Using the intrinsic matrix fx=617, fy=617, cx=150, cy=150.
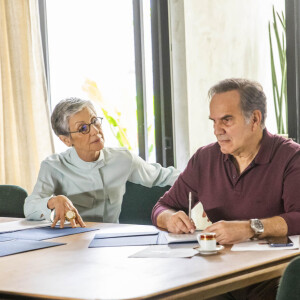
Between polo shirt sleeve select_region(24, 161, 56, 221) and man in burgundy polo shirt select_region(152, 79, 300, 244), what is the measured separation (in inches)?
21.4

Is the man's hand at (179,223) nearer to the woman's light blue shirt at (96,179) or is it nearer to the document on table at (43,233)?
the document on table at (43,233)

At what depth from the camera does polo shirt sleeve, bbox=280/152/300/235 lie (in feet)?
7.23

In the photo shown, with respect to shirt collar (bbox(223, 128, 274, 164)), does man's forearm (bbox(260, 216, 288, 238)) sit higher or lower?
lower

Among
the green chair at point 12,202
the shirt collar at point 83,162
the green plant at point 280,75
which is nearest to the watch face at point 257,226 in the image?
the shirt collar at point 83,162

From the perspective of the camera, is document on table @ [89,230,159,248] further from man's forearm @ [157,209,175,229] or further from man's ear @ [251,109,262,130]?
man's ear @ [251,109,262,130]

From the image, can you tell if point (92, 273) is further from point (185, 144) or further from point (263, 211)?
point (185, 144)

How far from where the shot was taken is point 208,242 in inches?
75.4

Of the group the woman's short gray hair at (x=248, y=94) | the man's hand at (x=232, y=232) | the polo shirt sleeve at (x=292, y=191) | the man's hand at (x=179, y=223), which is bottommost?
the man's hand at (x=179, y=223)

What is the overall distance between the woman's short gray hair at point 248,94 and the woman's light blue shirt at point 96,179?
0.77m

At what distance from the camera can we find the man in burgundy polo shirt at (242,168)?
239 cm

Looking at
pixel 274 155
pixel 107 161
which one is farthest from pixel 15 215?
pixel 274 155

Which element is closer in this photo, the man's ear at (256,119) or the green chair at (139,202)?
the man's ear at (256,119)

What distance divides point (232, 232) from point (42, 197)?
4.02 ft

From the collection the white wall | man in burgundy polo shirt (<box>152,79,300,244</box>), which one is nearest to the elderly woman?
man in burgundy polo shirt (<box>152,79,300,244</box>)
